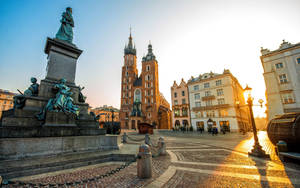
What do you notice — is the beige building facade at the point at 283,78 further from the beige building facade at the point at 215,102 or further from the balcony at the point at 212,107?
the balcony at the point at 212,107

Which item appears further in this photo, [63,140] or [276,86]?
[276,86]

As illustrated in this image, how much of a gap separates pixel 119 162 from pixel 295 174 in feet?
19.6

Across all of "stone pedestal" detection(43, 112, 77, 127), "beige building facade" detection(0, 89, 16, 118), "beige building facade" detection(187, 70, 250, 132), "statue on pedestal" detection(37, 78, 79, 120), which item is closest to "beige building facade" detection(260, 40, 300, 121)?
"beige building facade" detection(187, 70, 250, 132)

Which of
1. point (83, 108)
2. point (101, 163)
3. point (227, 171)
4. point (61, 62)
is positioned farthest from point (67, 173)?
point (61, 62)

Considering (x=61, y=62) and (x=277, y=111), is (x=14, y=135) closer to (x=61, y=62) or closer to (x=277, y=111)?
(x=61, y=62)

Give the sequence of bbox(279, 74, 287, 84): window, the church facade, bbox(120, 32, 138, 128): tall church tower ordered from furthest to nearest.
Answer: bbox(120, 32, 138, 128): tall church tower < the church facade < bbox(279, 74, 287, 84): window

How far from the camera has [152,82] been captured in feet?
181

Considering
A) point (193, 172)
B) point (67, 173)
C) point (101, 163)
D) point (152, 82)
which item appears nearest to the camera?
point (67, 173)

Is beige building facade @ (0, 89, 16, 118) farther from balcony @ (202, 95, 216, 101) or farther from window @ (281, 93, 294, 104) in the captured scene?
window @ (281, 93, 294, 104)

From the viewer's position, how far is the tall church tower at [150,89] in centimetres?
5052

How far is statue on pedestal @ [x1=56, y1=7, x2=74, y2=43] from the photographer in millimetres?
7980

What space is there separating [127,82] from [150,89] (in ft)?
44.2

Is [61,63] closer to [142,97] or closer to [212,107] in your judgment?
[212,107]

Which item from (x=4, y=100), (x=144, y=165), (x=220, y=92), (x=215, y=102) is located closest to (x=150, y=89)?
(x=215, y=102)
